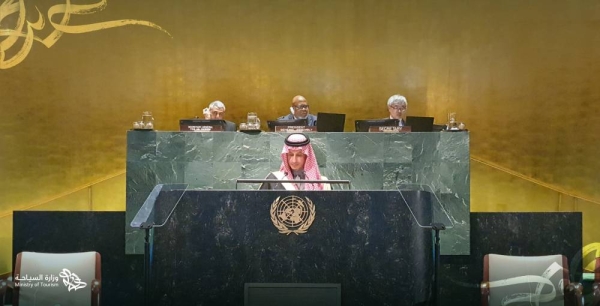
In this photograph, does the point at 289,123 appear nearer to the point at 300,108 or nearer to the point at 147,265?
the point at 300,108

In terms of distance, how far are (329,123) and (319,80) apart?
234cm

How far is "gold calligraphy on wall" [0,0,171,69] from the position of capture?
26.3 ft

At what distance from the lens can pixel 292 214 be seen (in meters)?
3.98

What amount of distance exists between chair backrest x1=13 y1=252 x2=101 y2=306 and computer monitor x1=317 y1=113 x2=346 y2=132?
2.42 metres

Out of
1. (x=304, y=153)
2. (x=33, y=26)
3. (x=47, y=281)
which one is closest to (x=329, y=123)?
(x=304, y=153)

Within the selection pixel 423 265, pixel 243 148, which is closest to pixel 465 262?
pixel 423 265

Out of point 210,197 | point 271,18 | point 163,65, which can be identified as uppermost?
point 271,18

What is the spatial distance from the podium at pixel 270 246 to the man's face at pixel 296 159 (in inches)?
56.3

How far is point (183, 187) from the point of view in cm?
412

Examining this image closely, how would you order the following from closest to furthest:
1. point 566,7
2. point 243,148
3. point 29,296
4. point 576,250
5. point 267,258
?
1. point 267,258
2. point 29,296
3. point 576,250
4. point 243,148
5. point 566,7

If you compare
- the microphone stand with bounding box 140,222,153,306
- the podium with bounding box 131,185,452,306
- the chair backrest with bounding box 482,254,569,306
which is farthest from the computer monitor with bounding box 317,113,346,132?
the microphone stand with bounding box 140,222,153,306

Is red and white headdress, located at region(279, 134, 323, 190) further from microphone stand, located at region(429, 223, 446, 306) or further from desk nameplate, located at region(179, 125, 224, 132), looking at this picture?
microphone stand, located at region(429, 223, 446, 306)

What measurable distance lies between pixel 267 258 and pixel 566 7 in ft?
18.3

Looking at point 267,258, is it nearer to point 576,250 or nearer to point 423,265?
point 423,265
